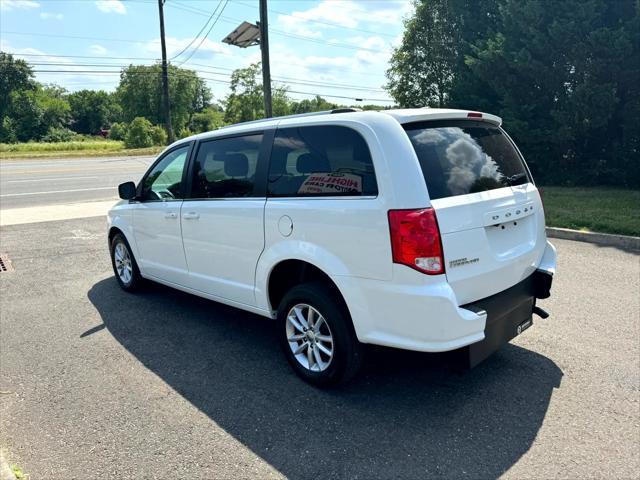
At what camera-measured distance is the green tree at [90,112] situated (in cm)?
9738

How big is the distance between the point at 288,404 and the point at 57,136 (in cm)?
8253

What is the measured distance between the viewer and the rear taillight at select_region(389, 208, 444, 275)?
2877 millimetres

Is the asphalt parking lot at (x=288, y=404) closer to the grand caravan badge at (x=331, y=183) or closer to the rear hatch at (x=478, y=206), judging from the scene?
the rear hatch at (x=478, y=206)

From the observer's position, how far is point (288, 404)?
3322 mm

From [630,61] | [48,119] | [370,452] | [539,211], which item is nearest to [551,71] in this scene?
[630,61]

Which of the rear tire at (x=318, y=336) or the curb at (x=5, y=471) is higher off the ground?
the rear tire at (x=318, y=336)

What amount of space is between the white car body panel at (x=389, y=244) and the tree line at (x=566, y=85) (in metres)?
10.0

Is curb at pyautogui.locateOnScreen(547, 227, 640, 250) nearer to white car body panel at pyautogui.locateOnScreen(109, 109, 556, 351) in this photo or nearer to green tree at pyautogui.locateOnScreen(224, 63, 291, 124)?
white car body panel at pyautogui.locateOnScreen(109, 109, 556, 351)

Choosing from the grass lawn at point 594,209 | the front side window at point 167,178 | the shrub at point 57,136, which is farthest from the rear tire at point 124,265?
the shrub at point 57,136

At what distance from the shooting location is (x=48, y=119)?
7700 cm

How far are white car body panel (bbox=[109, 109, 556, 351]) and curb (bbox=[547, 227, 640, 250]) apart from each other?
167 inches

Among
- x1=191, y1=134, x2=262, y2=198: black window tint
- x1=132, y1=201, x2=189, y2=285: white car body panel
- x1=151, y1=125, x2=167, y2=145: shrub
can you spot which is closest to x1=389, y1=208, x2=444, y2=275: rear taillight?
x1=191, y1=134, x2=262, y2=198: black window tint

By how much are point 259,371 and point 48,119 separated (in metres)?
86.3

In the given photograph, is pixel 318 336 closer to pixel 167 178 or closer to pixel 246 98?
pixel 167 178
